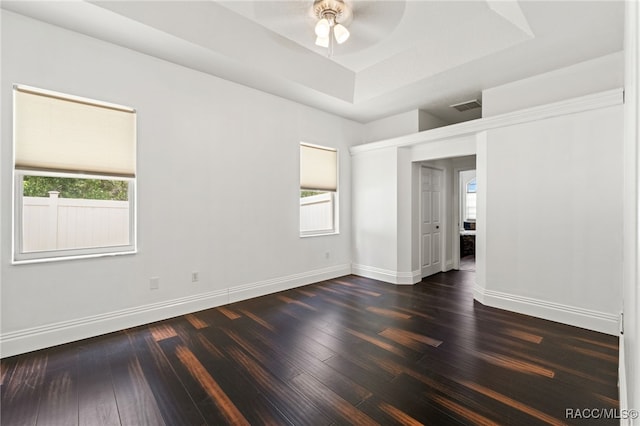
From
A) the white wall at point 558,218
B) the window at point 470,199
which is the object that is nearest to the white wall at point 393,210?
the white wall at point 558,218

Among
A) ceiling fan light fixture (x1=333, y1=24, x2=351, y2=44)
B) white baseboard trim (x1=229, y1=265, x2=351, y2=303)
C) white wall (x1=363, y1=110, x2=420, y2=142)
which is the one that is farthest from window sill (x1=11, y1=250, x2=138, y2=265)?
white wall (x1=363, y1=110, x2=420, y2=142)

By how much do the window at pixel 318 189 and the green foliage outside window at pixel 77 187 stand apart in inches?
101

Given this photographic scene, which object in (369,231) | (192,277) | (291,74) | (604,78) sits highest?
(291,74)

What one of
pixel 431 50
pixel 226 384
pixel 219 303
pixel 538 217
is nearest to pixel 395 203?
pixel 538 217

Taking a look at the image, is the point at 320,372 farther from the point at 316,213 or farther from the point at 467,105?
the point at 467,105

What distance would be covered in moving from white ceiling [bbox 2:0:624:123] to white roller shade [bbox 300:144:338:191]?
1048 millimetres

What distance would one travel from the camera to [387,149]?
5.07 metres

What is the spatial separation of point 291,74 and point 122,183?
2.46 metres

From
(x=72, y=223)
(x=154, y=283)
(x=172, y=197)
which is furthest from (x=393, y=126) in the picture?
(x=72, y=223)

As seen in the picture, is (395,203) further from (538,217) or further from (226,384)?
(226,384)

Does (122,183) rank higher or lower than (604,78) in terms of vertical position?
lower

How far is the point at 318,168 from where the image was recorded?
16.8 feet

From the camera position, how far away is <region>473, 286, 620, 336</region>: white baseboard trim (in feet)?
9.82

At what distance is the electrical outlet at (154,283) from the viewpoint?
327 cm
